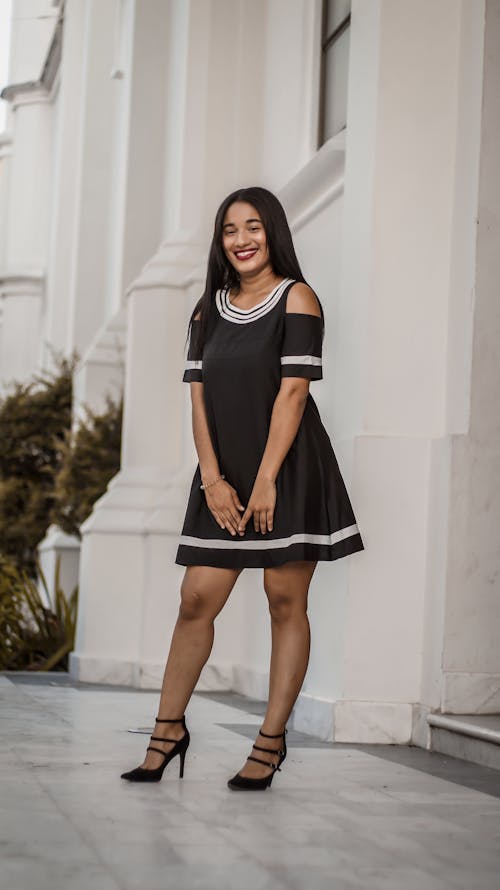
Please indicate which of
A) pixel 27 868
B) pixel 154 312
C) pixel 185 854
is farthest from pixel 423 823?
pixel 154 312

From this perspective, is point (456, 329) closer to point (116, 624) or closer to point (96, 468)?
point (116, 624)

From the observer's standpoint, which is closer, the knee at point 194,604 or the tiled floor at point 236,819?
the tiled floor at point 236,819

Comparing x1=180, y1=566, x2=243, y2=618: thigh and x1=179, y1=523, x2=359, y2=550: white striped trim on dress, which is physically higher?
x1=179, y1=523, x2=359, y2=550: white striped trim on dress

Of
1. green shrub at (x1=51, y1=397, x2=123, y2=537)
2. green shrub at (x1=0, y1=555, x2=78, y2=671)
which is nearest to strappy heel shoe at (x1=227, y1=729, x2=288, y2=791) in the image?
green shrub at (x1=0, y1=555, x2=78, y2=671)

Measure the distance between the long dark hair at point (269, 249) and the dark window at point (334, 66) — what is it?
3807 mm

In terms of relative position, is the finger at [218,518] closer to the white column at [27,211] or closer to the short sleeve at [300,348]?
the short sleeve at [300,348]

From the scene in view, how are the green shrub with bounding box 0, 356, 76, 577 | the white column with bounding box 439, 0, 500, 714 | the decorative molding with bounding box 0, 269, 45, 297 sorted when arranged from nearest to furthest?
the white column with bounding box 439, 0, 500, 714, the green shrub with bounding box 0, 356, 76, 577, the decorative molding with bounding box 0, 269, 45, 297

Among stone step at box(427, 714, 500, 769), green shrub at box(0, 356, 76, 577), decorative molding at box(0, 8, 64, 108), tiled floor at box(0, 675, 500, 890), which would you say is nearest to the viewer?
tiled floor at box(0, 675, 500, 890)

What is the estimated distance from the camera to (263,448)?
13.6ft

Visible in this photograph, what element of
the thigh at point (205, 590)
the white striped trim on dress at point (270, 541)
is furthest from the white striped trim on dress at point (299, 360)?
the thigh at point (205, 590)

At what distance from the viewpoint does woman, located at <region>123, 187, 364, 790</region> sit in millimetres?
4023

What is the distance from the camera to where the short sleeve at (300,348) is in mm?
4074

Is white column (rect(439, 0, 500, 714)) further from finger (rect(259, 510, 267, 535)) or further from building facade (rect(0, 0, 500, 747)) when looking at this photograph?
finger (rect(259, 510, 267, 535))

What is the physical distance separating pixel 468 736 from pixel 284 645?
4.35ft
